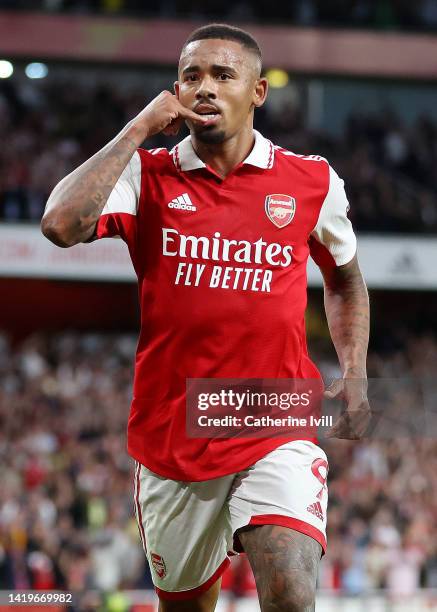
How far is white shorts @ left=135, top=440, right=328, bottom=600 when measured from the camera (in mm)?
3436

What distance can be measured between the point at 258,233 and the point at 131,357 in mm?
12217

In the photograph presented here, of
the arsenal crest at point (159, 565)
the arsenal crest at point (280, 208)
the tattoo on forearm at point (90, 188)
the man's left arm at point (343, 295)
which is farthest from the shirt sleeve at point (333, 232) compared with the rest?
the arsenal crest at point (159, 565)

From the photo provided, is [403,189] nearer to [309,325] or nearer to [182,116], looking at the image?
[309,325]

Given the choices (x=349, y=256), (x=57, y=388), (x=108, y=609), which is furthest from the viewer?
(x=57, y=388)

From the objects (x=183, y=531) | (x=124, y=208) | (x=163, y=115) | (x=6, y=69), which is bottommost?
(x=183, y=531)

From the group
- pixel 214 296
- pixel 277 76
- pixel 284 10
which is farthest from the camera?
pixel 277 76

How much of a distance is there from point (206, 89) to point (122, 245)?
13.4 m

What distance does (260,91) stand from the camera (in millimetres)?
3768

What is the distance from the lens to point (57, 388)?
1407 centimetres

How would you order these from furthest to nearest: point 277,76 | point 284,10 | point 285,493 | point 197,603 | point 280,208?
point 277,76
point 284,10
point 197,603
point 280,208
point 285,493

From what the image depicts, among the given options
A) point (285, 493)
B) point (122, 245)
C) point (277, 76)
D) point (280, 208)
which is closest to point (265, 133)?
point (277, 76)

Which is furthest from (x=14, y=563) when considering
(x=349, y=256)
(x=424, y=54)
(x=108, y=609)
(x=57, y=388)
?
(x=424, y=54)

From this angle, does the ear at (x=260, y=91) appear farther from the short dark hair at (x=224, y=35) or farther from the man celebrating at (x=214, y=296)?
the short dark hair at (x=224, y=35)

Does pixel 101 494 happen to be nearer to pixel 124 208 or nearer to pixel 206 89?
pixel 124 208
